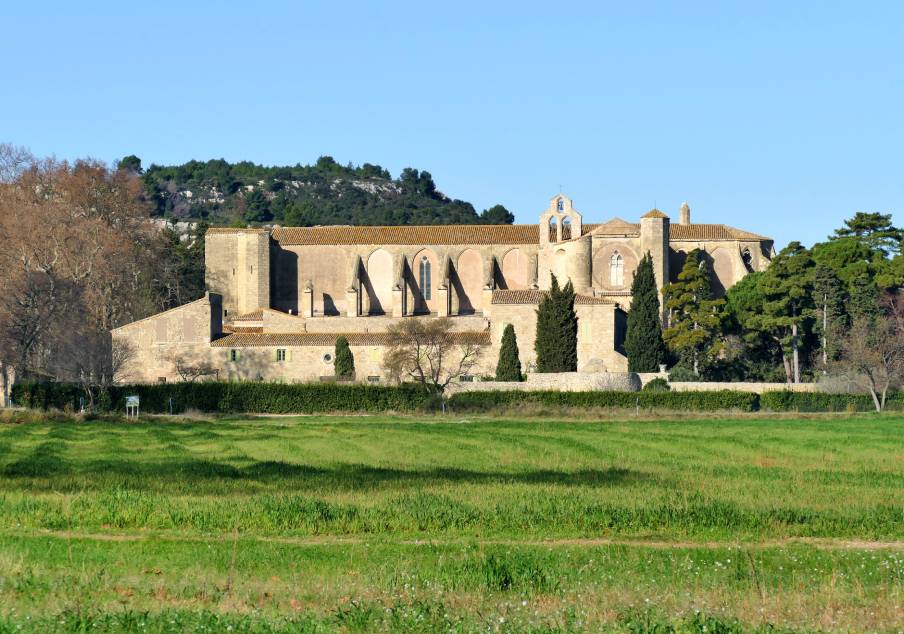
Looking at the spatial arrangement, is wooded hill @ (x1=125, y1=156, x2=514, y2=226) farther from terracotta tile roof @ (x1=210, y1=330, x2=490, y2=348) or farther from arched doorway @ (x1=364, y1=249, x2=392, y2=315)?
terracotta tile roof @ (x1=210, y1=330, x2=490, y2=348)

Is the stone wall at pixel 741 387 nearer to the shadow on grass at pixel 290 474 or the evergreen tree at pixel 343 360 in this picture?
the evergreen tree at pixel 343 360

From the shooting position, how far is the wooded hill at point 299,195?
13550cm

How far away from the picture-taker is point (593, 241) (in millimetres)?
68750

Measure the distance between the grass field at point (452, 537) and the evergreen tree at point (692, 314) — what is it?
28.8 m

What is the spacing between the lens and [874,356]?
174ft

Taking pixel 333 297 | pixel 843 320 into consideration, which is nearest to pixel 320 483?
pixel 843 320

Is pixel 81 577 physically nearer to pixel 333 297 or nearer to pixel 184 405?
pixel 184 405

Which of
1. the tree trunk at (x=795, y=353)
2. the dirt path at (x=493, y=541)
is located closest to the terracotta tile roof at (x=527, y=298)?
the tree trunk at (x=795, y=353)

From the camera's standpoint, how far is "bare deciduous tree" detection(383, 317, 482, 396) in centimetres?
5778

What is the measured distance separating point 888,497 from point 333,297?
53.5 m

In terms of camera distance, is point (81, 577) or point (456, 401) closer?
point (81, 577)

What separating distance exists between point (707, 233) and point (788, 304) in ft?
34.7

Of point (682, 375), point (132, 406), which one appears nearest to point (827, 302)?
point (682, 375)

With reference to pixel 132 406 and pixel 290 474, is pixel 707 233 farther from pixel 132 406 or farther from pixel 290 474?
pixel 290 474
